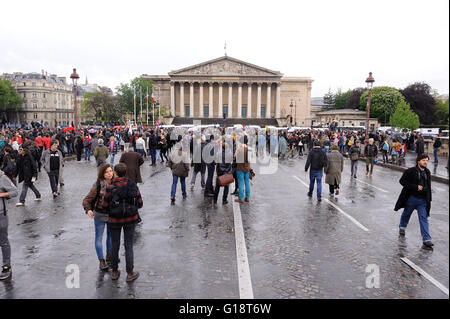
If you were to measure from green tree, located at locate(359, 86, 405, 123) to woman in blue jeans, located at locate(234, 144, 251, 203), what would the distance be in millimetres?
75492

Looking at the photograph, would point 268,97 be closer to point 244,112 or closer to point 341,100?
point 244,112

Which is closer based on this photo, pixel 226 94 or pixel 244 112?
pixel 226 94

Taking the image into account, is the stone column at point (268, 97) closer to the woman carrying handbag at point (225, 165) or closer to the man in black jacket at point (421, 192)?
the woman carrying handbag at point (225, 165)

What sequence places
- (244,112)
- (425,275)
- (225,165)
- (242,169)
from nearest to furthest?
(425,275) → (242,169) → (225,165) → (244,112)

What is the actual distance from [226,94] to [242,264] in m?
83.2

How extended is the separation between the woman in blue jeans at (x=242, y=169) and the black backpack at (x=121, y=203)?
5.12 metres

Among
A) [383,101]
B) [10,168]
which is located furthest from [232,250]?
[383,101]

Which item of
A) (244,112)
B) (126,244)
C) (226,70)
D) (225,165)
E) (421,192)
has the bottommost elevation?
(126,244)

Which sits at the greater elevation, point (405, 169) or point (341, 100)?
point (341, 100)

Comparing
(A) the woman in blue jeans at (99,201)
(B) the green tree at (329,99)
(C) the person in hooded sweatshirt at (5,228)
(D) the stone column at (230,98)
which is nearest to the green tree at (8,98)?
(D) the stone column at (230,98)

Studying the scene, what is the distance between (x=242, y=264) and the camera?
5.85 m

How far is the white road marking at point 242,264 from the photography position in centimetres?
491

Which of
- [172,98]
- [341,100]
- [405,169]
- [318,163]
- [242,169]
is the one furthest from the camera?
[341,100]
